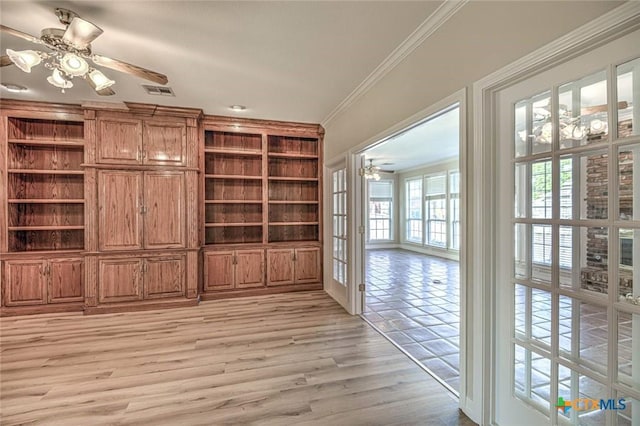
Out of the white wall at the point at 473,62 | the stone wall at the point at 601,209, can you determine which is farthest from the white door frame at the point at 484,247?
the stone wall at the point at 601,209

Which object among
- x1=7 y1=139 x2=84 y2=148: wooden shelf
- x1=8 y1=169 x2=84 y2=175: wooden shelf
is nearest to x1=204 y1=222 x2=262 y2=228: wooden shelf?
x1=8 y1=169 x2=84 y2=175: wooden shelf

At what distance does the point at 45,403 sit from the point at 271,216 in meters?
3.47

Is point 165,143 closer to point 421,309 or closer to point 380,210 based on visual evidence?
point 421,309

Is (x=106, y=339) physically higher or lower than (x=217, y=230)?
lower

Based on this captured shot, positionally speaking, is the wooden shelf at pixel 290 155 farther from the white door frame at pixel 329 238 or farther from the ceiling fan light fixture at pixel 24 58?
the ceiling fan light fixture at pixel 24 58

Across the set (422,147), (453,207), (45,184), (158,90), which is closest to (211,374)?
(158,90)

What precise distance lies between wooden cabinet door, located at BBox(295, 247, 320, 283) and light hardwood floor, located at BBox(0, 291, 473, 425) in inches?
46.7

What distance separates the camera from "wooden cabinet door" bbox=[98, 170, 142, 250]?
3.88 m

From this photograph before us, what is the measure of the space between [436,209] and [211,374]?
778 cm

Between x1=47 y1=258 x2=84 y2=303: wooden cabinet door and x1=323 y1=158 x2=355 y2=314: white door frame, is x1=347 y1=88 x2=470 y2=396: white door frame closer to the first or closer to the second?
x1=323 y1=158 x2=355 y2=314: white door frame

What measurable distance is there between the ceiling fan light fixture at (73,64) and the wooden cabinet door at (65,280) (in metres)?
2.88

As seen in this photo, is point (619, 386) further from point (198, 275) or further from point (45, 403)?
point (198, 275)

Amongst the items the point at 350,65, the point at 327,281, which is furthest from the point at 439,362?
the point at 350,65

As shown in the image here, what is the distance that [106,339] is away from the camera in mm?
3105
